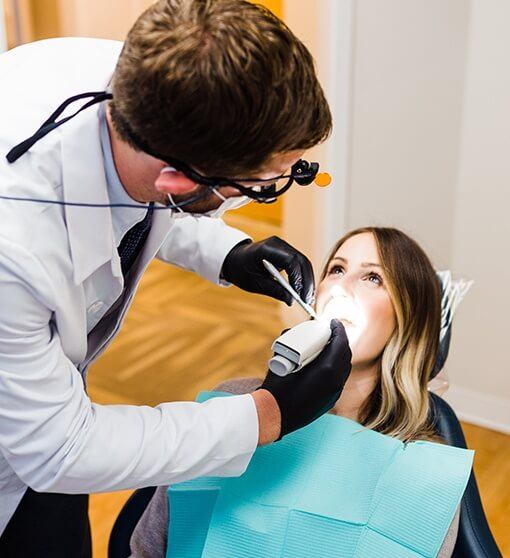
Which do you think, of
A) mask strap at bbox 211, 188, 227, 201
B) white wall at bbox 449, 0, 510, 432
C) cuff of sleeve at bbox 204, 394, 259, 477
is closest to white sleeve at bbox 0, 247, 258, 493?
cuff of sleeve at bbox 204, 394, 259, 477

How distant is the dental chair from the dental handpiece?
318 mm

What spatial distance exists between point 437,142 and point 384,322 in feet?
3.68

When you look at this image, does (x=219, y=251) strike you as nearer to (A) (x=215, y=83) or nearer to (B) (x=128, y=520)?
(B) (x=128, y=520)

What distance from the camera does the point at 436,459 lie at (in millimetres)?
1374

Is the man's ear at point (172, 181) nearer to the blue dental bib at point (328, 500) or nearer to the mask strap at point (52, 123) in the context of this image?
the mask strap at point (52, 123)

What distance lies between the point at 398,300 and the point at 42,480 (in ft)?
2.47

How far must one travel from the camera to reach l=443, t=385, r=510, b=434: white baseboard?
2.67 metres

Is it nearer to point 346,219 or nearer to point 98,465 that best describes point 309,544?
point 98,465

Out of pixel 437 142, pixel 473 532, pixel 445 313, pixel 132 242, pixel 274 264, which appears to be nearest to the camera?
pixel 473 532

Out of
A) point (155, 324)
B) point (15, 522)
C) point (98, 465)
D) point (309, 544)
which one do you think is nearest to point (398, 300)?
point (309, 544)

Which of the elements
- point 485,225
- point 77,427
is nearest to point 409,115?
point 485,225

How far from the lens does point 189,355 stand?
310 cm

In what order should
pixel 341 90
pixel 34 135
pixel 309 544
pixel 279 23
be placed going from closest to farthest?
pixel 279 23
pixel 34 135
pixel 309 544
pixel 341 90

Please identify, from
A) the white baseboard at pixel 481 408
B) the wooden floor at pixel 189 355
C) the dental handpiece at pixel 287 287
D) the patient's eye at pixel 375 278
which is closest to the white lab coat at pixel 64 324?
the dental handpiece at pixel 287 287
